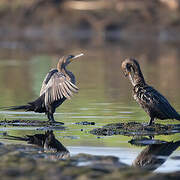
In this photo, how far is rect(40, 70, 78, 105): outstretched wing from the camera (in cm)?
1000

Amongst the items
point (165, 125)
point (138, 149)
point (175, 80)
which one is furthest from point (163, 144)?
point (175, 80)

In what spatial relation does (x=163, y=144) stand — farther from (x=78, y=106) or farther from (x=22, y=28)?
(x=22, y=28)

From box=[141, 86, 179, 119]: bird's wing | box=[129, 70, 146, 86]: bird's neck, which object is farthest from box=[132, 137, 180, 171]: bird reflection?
box=[129, 70, 146, 86]: bird's neck

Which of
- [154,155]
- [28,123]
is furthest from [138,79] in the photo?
[154,155]

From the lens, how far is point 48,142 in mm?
8500

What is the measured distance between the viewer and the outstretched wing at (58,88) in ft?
32.8

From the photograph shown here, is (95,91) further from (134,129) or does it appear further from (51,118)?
(134,129)

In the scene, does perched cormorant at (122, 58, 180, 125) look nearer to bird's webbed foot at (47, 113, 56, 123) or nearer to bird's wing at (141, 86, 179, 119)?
bird's wing at (141, 86, 179, 119)

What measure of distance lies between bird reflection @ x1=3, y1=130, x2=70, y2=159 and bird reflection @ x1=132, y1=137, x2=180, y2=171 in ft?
2.77

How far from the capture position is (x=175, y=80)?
1814 centimetres

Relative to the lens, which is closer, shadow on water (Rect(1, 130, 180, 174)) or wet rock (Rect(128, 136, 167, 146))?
shadow on water (Rect(1, 130, 180, 174))

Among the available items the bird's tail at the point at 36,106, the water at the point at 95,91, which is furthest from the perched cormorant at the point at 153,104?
the bird's tail at the point at 36,106

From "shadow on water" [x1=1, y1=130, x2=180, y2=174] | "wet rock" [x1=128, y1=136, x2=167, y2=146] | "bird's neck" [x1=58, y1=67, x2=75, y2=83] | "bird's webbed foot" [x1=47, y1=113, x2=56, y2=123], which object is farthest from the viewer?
"bird's neck" [x1=58, y1=67, x2=75, y2=83]

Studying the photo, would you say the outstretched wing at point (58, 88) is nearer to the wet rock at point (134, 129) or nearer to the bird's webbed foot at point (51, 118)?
the bird's webbed foot at point (51, 118)
